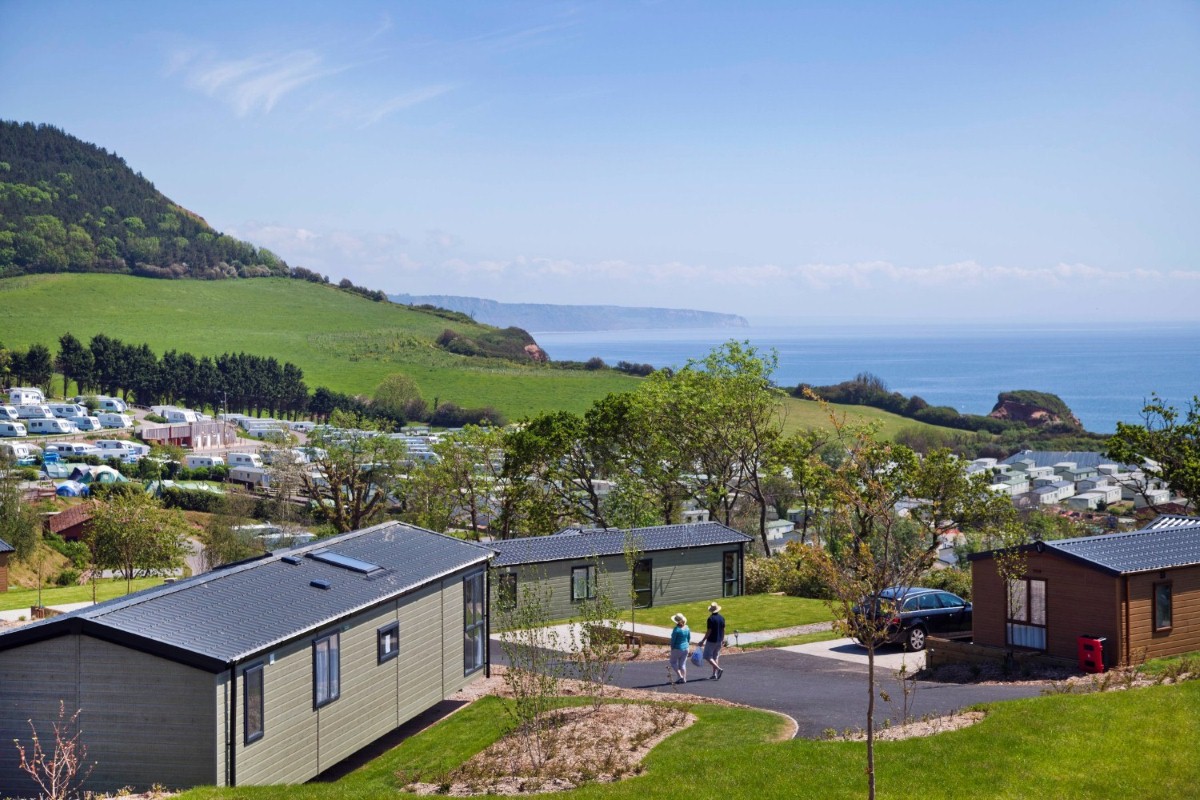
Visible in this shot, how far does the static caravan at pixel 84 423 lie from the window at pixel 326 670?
111 metres

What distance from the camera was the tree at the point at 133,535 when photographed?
34.2 metres

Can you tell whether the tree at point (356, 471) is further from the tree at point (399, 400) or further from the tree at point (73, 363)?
the tree at point (73, 363)

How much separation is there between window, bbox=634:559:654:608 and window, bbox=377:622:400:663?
13492 mm

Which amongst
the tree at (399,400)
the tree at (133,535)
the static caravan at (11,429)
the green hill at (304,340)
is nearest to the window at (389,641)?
the tree at (133,535)

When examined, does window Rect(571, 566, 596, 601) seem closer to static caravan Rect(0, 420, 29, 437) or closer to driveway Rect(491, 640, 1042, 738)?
driveway Rect(491, 640, 1042, 738)

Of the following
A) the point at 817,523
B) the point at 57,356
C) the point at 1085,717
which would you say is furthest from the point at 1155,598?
the point at 57,356

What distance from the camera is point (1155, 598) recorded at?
1961cm

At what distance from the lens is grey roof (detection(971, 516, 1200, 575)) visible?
19.4 m

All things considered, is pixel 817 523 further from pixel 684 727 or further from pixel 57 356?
pixel 57 356

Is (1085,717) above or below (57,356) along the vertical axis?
below

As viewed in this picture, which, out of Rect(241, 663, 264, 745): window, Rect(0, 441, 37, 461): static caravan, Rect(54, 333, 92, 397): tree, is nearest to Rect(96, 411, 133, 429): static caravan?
Rect(0, 441, 37, 461): static caravan

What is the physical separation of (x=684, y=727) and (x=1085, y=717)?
17.8ft

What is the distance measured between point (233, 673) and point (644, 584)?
18.3m

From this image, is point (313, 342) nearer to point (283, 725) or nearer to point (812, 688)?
point (812, 688)
